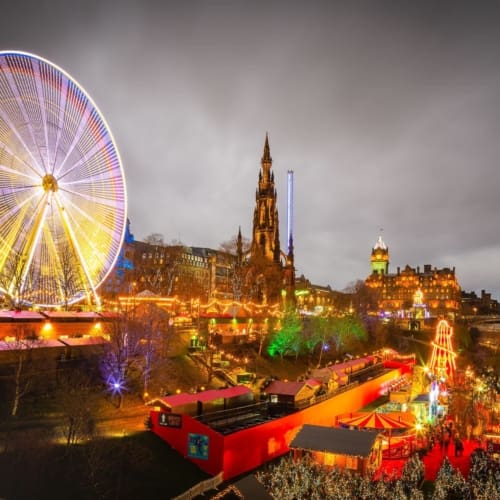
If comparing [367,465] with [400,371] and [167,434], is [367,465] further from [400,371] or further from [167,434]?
[400,371]

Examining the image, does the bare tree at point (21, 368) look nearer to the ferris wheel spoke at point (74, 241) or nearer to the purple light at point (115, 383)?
the purple light at point (115, 383)

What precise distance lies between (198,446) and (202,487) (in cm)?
247

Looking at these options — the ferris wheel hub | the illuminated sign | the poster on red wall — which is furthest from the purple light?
the ferris wheel hub

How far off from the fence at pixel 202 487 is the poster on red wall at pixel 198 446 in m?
1.19

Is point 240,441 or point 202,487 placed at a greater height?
point 240,441

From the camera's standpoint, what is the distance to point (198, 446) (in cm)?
2200

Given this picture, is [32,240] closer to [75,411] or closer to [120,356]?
[120,356]

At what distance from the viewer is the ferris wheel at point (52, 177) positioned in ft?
85.5

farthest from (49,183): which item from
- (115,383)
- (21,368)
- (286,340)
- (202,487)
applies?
(286,340)

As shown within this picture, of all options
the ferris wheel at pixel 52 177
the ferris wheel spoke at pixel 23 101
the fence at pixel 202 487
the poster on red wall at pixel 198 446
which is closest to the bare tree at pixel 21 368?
the ferris wheel at pixel 52 177

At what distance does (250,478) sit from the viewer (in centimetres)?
1728

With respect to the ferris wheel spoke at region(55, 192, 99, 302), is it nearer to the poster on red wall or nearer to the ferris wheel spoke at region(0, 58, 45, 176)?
the ferris wheel spoke at region(0, 58, 45, 176)

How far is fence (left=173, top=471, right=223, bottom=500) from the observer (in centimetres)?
1852

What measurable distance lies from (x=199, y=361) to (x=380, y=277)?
154 m
